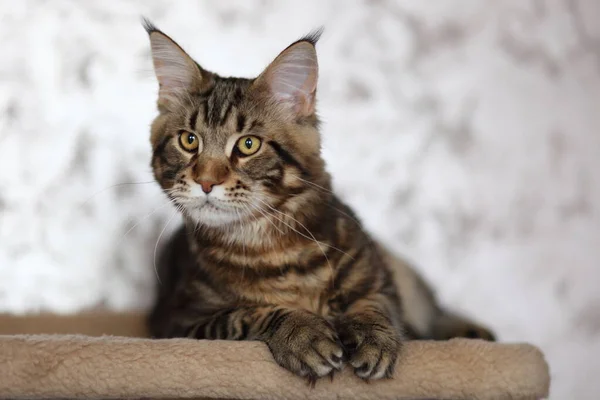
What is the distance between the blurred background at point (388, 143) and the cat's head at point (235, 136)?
0.64 meters

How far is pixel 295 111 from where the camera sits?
1.55m

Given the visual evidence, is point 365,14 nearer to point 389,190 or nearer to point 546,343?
point 389,190

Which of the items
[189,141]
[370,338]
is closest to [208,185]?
[189,141]

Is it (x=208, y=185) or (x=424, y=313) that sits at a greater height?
(x=208, y=185)

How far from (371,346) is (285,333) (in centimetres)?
16

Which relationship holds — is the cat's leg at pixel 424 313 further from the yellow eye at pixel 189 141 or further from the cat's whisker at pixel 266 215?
the yellow eye at pixel 189 141

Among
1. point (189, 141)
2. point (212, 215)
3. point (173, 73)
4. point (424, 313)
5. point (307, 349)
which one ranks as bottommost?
point (424, 313)

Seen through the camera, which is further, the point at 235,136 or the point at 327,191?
the point at 327,191

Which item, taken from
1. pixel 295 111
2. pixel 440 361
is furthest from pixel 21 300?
pixel 440 361

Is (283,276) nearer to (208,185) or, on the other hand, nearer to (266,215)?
(266,215)

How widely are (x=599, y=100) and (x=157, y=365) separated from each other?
189 centimetres

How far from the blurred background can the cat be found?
63 centimetres

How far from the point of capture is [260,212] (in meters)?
1.44

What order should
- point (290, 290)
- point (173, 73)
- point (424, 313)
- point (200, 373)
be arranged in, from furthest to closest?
point (424, 313)
point (173, 73)
point (290, 290)
point (200, 373)
